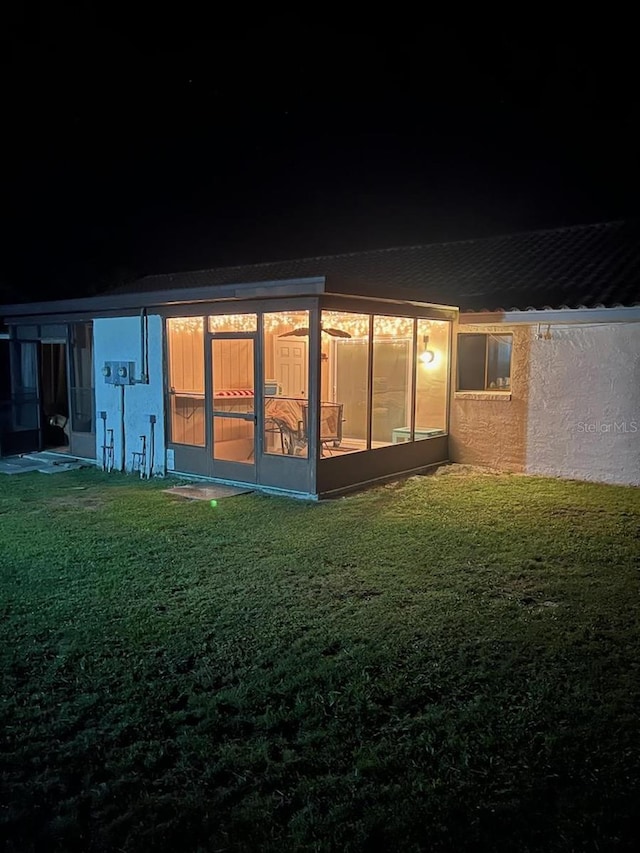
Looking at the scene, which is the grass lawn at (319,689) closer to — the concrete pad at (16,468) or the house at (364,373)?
the house at (364,373)

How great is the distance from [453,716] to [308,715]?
0.71 m

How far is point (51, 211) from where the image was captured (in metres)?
26.4

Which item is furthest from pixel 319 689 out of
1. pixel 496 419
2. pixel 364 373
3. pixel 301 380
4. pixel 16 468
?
pixel 16 468

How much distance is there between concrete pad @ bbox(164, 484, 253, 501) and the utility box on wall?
220cm

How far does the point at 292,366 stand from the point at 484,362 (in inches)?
132

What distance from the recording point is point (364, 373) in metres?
9.34

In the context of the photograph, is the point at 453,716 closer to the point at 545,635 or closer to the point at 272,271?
the point at 545,635

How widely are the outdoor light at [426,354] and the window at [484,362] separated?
578mm

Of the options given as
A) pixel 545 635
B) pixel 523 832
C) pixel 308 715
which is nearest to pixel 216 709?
pixel 308 715

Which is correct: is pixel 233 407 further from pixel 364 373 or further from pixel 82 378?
pixel 82 378

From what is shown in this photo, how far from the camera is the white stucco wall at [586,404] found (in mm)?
8969

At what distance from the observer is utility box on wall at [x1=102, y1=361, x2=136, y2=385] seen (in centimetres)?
1029

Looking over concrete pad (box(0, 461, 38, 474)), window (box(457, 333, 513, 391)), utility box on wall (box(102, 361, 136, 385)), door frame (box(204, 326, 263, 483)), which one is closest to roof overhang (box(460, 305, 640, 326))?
window (box(457, 333, 513, 391))

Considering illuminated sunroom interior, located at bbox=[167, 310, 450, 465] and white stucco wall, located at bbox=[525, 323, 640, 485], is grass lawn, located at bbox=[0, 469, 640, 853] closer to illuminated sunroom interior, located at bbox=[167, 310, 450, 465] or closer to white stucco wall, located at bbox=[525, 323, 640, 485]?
illuminated sunroom interior, located at bbox=[167, 310, 450, 465]
